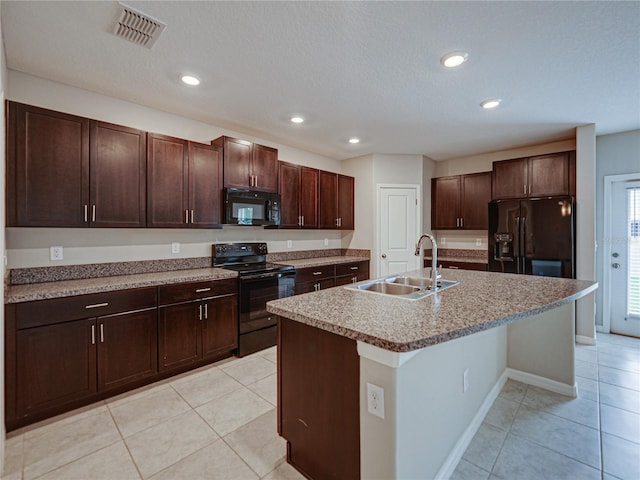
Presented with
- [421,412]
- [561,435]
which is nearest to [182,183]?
[421,412]

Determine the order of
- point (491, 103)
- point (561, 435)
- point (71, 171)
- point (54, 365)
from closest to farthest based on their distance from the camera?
point (561, 435), point (54, 365), point (71, 171), point (491, 103)

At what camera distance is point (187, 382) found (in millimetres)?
2650

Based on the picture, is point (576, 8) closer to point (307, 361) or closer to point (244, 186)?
point (307, 361)

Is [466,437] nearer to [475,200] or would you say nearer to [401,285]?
[401,285]

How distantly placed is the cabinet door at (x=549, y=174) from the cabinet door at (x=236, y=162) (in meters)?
3.77

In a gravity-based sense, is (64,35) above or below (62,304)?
above

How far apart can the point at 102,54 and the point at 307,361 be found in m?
2.53

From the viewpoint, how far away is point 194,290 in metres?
2.79

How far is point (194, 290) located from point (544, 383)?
10.4ft

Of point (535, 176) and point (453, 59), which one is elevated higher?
point (453, 59)

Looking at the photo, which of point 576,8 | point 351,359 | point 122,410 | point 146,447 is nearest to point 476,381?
point 351,359

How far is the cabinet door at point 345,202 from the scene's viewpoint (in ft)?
15.8

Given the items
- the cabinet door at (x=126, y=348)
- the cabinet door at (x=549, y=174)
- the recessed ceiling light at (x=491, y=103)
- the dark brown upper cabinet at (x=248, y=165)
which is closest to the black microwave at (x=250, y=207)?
the dark brown upper cabinet at (x=248, y=165)

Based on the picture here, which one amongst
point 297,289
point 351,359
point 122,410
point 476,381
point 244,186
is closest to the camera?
point 351,359
